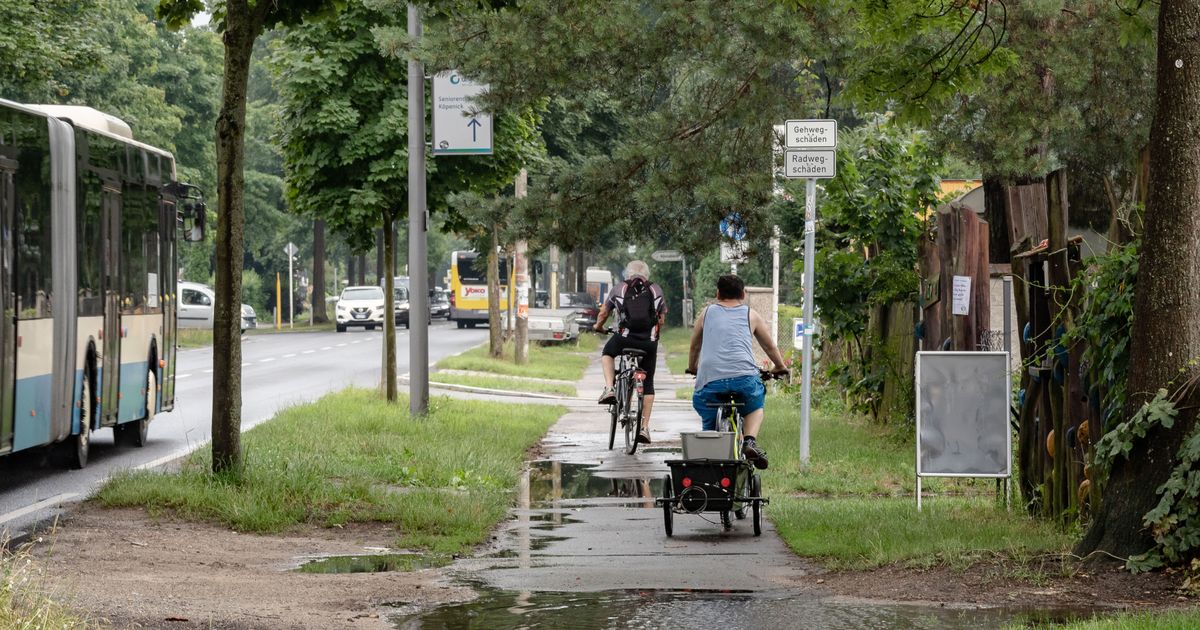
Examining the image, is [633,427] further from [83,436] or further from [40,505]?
[40,505]

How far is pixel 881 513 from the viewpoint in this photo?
10289mm

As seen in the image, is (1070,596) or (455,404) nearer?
(1070,596)

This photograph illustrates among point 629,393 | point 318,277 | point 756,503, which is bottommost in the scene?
point 756,503

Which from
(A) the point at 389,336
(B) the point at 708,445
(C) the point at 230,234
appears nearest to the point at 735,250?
(A) the point at 389,336

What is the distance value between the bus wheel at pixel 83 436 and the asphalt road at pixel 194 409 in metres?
0.12

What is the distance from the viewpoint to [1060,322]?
920 centimetres

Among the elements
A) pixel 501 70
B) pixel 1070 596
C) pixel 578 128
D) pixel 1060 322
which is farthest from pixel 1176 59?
pixel 578 128

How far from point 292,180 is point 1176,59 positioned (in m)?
A: 13.3

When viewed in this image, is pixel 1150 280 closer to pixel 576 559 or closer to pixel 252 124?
pixel 576 559

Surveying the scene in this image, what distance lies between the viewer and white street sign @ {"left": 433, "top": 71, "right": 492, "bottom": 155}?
17.7 m

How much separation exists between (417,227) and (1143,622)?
39.3 feet

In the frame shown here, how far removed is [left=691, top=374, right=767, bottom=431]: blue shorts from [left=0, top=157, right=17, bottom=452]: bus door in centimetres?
475

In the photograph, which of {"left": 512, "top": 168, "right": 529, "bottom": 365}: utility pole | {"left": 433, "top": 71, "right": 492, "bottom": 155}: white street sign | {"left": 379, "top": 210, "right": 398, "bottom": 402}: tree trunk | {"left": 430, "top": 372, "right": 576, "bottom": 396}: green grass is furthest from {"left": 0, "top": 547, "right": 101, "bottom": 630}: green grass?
{"left": 512, "top": 168, "right": 529, "bottom": 365}: utility pole

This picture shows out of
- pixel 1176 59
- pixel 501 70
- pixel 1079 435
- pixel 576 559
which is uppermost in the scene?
pixel 501 70
